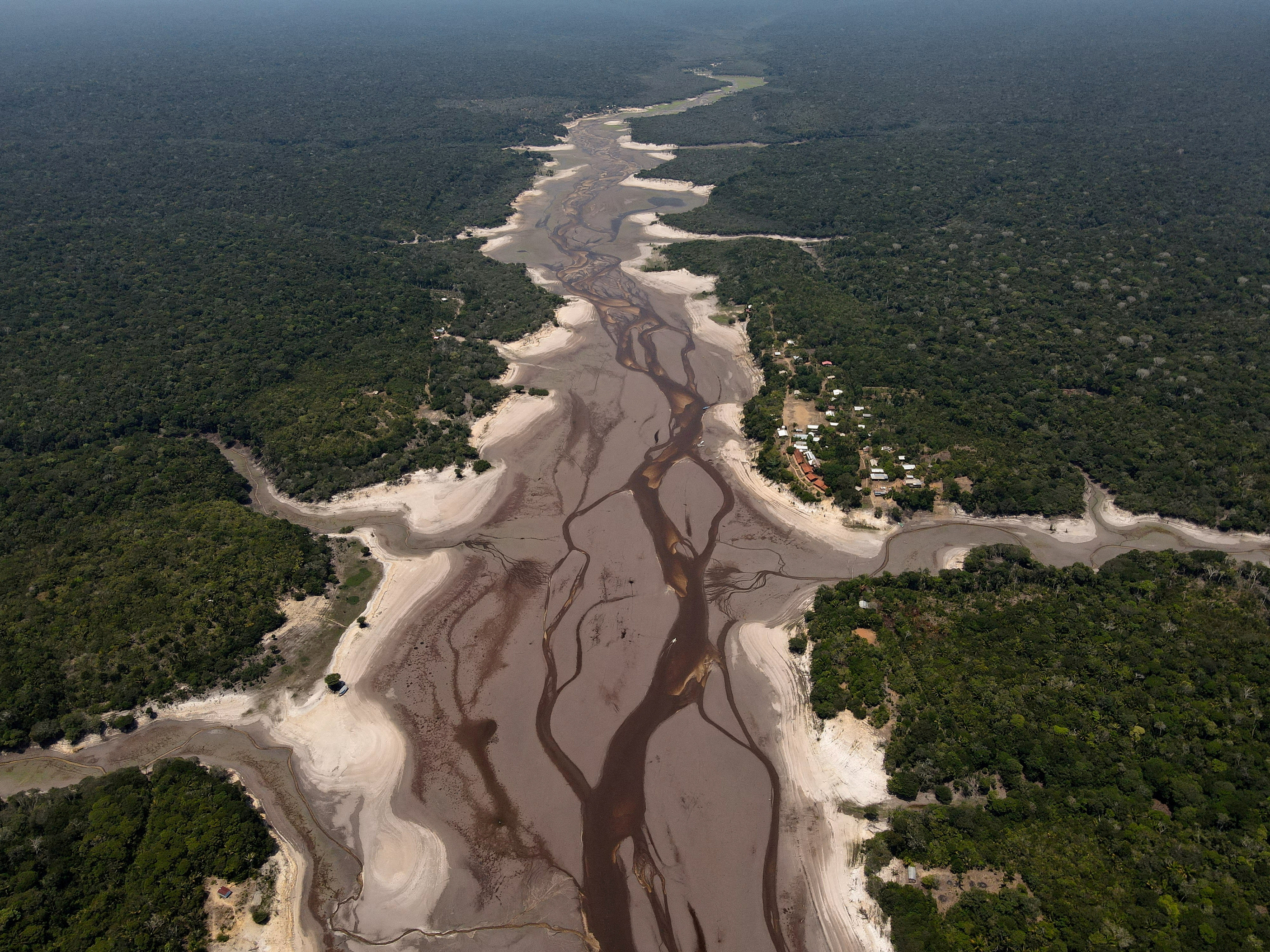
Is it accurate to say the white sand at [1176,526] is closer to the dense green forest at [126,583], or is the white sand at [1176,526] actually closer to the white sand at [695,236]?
the dense green forest at [126,583]

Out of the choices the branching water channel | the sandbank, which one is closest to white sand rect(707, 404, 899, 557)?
the branching water channel

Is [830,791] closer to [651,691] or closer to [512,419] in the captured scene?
[651,691]

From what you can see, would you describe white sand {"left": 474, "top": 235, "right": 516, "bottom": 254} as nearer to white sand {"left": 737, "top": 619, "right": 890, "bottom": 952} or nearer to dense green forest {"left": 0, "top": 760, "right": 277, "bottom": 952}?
white sand {"left": 737, "top": 619, "right": 890, "bottom": 952}

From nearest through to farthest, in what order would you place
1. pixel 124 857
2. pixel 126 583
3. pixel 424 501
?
pixel 124 857 < pixel 126 583 < pixel 424 501

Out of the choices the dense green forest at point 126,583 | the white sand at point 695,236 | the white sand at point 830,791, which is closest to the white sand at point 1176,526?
the white sand at point 830,791

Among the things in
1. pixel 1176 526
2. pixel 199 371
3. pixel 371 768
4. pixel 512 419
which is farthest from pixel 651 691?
pixel 199 371

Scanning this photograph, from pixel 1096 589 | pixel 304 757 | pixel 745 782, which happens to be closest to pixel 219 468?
pixel 304 757

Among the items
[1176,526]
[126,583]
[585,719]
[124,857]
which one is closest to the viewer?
[124,857]
